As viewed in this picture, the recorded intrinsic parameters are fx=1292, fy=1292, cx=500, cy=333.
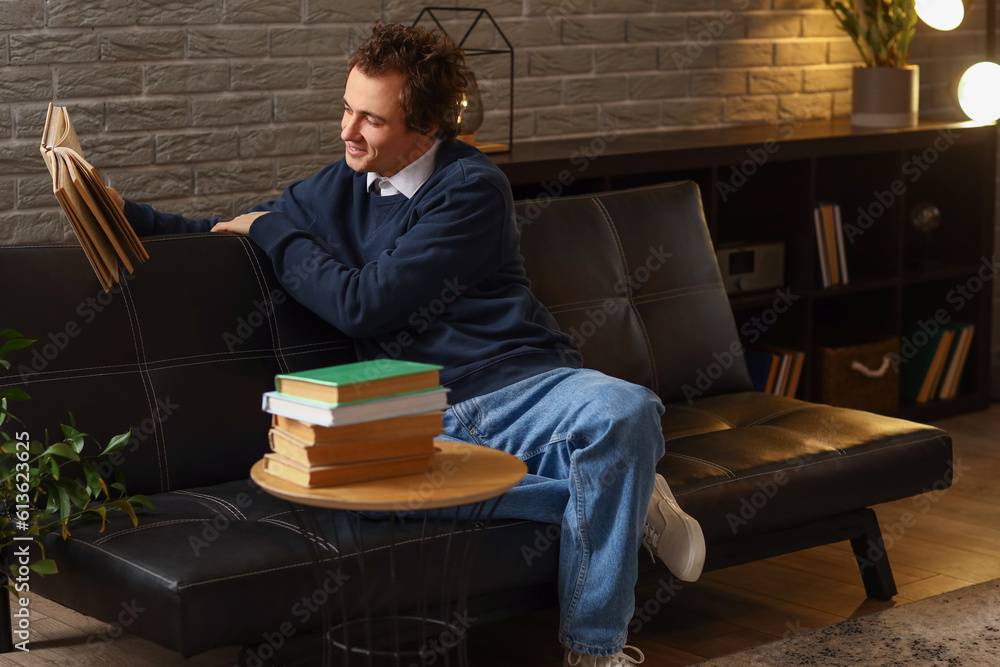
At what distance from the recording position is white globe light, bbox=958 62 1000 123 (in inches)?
167

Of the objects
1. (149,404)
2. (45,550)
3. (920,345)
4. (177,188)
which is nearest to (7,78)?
(177,188)

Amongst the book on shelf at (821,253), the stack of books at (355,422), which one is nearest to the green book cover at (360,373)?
the stack of books at (355,422)

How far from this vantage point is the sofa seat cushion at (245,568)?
6.15 ft

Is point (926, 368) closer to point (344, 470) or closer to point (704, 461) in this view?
point (704, 461)

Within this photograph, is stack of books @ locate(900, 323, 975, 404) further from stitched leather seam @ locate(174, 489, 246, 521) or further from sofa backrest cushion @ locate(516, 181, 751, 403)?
stitched leather seam @ locate(174, 489, 246, 521)

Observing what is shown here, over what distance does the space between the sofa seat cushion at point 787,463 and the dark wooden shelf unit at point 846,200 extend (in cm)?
95

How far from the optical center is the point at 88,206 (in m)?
2.17

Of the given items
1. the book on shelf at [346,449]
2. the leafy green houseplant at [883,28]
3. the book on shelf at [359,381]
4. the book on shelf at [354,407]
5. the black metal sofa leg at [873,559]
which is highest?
the leafy green houseplant at [883,28]

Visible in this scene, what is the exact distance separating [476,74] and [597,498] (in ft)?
6.30

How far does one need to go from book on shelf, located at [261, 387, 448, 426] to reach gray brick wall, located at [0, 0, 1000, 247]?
1502 millimetres

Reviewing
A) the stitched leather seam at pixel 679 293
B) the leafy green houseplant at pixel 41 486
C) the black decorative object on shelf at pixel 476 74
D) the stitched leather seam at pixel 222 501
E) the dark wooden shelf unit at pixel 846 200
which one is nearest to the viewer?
the leafy green houseplant at pixel 41 486

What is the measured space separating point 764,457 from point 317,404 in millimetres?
1100

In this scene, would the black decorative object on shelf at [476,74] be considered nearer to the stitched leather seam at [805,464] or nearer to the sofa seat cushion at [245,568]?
the stitched leather seam at [805,464]

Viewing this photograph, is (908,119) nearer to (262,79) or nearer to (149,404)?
(262,79)
